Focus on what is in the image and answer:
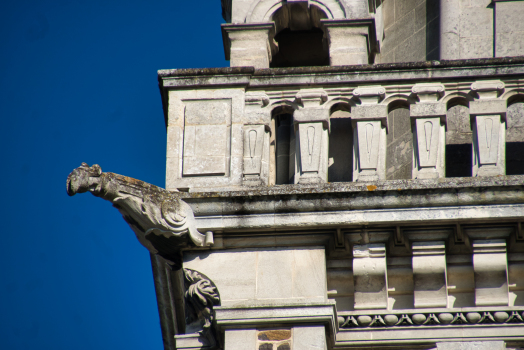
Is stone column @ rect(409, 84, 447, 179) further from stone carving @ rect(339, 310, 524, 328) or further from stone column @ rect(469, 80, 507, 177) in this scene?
stone carving @ rect(339, 310, 524, 328)

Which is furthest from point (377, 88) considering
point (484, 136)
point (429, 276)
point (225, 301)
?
point (225, 301)

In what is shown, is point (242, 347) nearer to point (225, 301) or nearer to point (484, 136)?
point (225, 301)

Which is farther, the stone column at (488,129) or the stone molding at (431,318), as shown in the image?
the stone column at (488,129)

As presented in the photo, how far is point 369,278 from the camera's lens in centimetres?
870

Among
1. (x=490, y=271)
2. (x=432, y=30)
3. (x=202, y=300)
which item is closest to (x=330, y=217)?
(x=202, y=300)

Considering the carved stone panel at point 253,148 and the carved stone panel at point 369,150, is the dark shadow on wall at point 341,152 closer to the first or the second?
the carved stone panel at point 369,150

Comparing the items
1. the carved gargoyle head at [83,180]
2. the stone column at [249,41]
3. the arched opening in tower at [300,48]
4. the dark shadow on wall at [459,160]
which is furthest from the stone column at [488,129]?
the carved gargoyle head at [83,180]

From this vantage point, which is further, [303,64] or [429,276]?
[303,64]

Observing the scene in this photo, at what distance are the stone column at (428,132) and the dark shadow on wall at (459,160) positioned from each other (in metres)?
1.28

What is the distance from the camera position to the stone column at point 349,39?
1052 centimetres

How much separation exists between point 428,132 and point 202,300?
2.41m

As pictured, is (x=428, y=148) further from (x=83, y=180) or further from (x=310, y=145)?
(x=83, y=180)

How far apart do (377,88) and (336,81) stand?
38 centimetres

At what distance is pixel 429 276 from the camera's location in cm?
868
